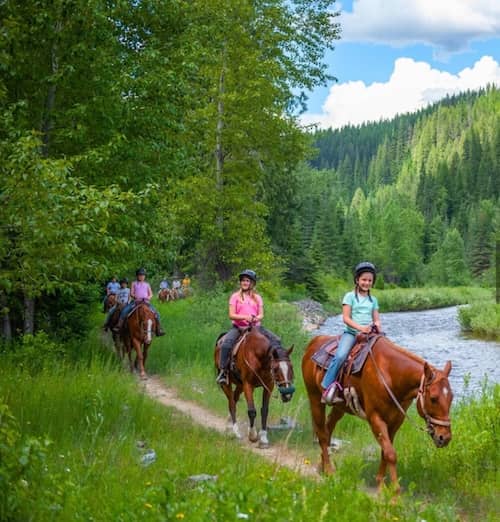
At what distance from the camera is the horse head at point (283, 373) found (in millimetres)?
9453

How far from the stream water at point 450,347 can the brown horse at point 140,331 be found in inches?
300

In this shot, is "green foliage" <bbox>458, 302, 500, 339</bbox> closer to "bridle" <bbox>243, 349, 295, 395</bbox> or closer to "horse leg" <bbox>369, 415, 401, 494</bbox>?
"bridle" <bbox>243, 349, 295, 395</bbox>

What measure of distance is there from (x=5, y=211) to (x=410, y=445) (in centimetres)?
624

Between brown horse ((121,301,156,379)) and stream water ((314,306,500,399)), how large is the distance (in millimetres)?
7608

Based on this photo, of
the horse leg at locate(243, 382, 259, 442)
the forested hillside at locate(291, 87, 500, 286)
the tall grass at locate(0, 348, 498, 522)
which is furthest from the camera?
the forested hillside at locate(291, 87, 500, 286)

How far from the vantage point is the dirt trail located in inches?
346

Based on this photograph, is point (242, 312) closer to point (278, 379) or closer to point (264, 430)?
point (278, 379)

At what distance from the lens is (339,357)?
27.1ft

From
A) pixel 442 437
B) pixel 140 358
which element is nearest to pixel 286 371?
pixel 442 437

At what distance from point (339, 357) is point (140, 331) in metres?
8.91

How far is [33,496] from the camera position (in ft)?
15.9

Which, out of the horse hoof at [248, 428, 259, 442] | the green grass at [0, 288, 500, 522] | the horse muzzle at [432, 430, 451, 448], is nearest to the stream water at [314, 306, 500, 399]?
the green grass at [0, 288, 500, 522]

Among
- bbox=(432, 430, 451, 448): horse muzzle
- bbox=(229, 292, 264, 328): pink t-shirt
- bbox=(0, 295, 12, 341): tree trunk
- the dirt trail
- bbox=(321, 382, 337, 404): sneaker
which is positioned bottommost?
the dirt trail

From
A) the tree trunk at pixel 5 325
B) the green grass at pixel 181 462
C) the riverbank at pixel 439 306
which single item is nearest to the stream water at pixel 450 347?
the riverbank at pixel 439 306
